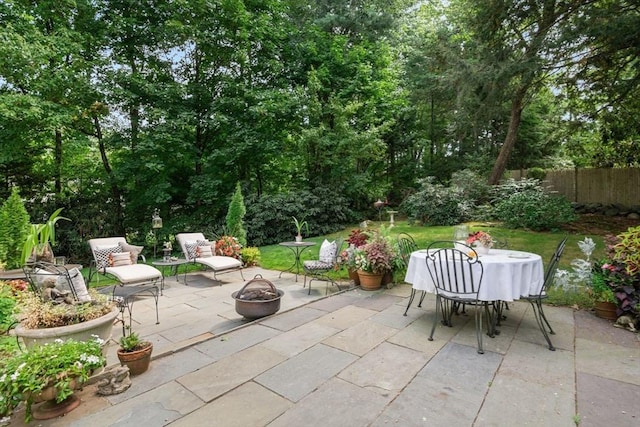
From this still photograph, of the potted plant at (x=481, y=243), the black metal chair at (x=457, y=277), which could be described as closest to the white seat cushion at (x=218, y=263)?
the black metal chair at (x=457, y=277)

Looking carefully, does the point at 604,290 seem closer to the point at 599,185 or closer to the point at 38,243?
the point at 38,243

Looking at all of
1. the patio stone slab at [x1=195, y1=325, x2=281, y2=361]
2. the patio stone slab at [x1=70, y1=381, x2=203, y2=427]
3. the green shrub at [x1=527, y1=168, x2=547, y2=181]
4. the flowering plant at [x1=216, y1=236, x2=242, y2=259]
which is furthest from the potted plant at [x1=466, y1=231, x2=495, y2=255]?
Result: the green shrub at [x1=527, y1=168, x2=547, y2=181]

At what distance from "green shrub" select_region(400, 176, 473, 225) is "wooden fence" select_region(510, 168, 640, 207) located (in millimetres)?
3440

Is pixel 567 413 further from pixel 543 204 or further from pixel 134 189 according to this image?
pixel 134 189

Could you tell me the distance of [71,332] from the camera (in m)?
2.58

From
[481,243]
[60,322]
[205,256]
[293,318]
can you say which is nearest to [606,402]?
[481,243]

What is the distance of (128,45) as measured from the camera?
10.0 meters

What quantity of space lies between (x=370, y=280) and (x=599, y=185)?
10.1 m

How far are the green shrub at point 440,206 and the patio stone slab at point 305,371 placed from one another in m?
8.48

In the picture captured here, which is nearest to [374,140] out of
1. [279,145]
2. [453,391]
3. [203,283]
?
[279,145]

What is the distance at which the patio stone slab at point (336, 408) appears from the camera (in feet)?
6.45

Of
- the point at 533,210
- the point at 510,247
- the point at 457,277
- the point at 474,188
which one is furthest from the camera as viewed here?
the point at 474,188

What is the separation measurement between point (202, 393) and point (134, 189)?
32.3 feet

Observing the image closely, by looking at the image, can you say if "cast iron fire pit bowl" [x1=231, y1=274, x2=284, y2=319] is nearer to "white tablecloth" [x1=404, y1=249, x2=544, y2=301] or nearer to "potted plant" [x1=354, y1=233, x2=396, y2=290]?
"potted plant" [x1=354, y1=233, x2=396, y2=290]
